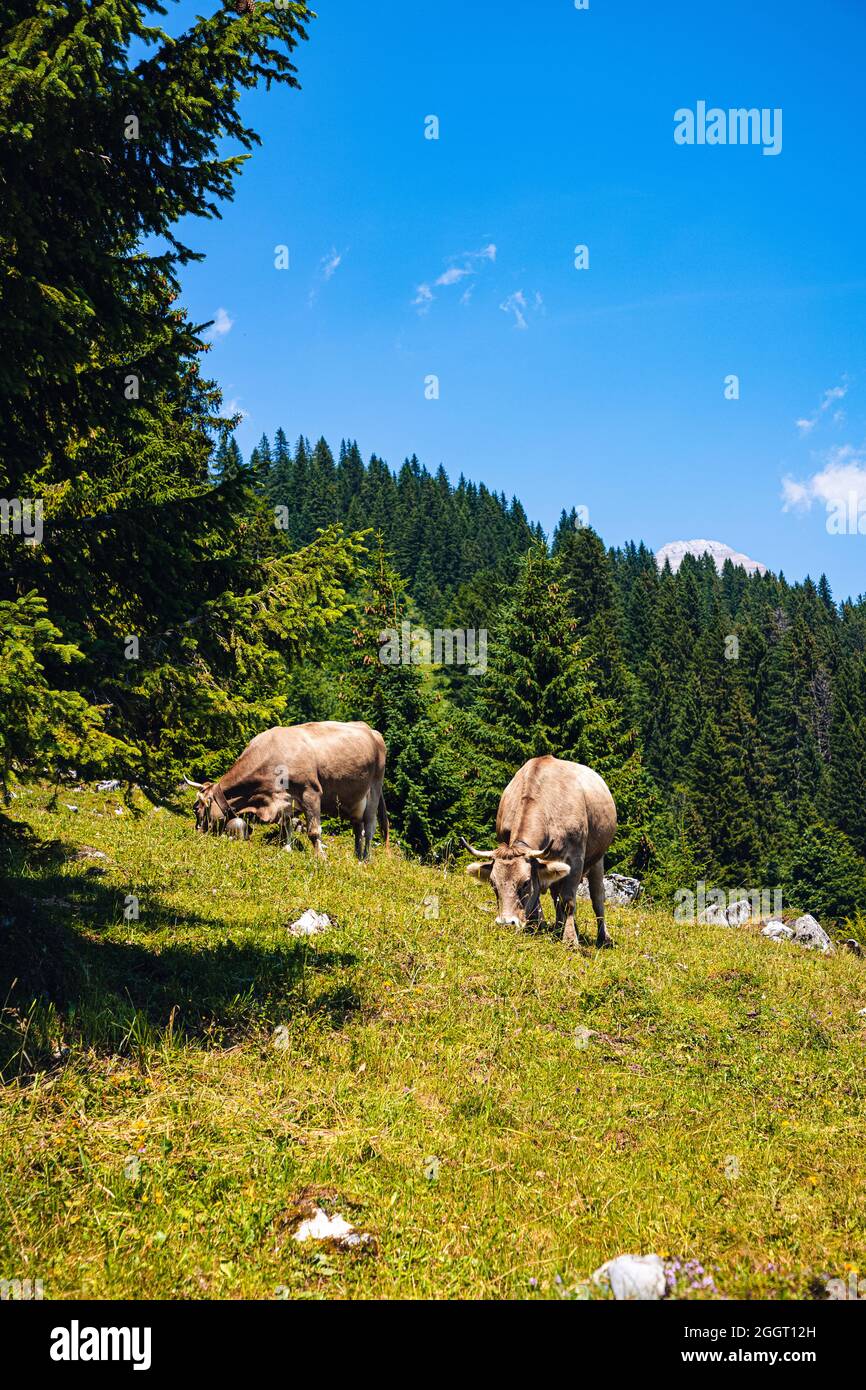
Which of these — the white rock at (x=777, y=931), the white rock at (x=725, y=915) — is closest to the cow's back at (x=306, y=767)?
the white rock at (x=725, y=915)

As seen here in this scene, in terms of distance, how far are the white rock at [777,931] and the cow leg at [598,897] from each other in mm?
5377

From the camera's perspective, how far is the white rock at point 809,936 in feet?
55.6

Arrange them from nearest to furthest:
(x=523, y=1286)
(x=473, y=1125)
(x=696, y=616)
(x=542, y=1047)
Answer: (x=523, y=1286) → (x=473, y=1125) → (x=542, y=1047) → (x=696, y=616)

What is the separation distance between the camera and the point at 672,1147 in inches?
228

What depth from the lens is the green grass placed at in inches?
169

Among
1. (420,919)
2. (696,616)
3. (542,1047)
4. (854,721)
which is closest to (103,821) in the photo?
(420,919)

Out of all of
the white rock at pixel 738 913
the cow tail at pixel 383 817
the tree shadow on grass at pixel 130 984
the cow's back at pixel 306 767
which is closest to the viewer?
the tree shadow on grass at pixel 130 984

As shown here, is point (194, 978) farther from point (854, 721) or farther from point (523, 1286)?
point (854, 721)

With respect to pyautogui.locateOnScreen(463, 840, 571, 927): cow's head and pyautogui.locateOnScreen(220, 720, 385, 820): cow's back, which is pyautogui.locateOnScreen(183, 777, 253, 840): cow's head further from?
pyautogui.locateOnScreen(463, 840, 571, 927): cow's head

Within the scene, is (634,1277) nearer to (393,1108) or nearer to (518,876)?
(393,1108)

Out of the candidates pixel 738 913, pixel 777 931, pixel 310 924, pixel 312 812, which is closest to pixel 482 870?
pixel 310 924

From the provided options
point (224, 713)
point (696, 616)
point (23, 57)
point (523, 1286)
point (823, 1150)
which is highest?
point (696, 616)

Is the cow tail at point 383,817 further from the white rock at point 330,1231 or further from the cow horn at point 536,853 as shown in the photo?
the white rock at point 330,1231
